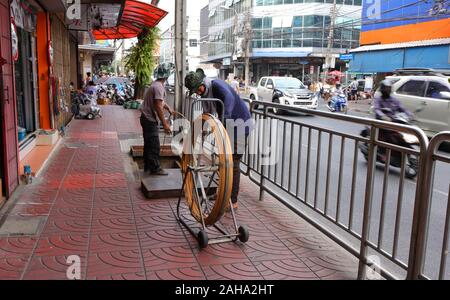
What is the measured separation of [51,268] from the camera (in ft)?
11.8

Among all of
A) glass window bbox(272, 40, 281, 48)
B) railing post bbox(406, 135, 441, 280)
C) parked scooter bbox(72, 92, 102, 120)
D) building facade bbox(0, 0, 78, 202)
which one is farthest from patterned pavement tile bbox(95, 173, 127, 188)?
glass window bbox(272, 40, 281, 48)

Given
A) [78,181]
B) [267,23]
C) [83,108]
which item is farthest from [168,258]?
[267,23]

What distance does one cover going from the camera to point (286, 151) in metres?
5.70

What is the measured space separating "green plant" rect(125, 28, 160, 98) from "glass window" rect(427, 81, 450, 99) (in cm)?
1083

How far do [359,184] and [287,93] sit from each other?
14.1 m

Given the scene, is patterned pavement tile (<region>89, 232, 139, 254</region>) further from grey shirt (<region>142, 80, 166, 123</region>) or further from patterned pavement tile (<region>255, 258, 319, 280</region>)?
grey shirt (<region>142, 80, 166, 123</region>)

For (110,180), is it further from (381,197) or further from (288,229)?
(381,197)

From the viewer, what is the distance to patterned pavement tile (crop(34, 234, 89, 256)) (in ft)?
12.8

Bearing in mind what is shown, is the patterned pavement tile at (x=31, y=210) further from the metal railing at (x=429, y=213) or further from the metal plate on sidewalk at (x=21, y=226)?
the metal railing at (x=429, y=213)

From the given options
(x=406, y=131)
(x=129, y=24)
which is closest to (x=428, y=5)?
(x=129, y=24)

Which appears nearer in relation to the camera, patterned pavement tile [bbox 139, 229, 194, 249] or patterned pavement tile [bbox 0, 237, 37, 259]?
patterned pavement tile [bbox 0, 237, 37, 259]

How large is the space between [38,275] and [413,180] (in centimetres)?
304

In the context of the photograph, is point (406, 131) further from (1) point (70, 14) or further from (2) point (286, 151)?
(1) point (70, 14)

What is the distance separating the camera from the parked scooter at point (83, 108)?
49.3 ft
